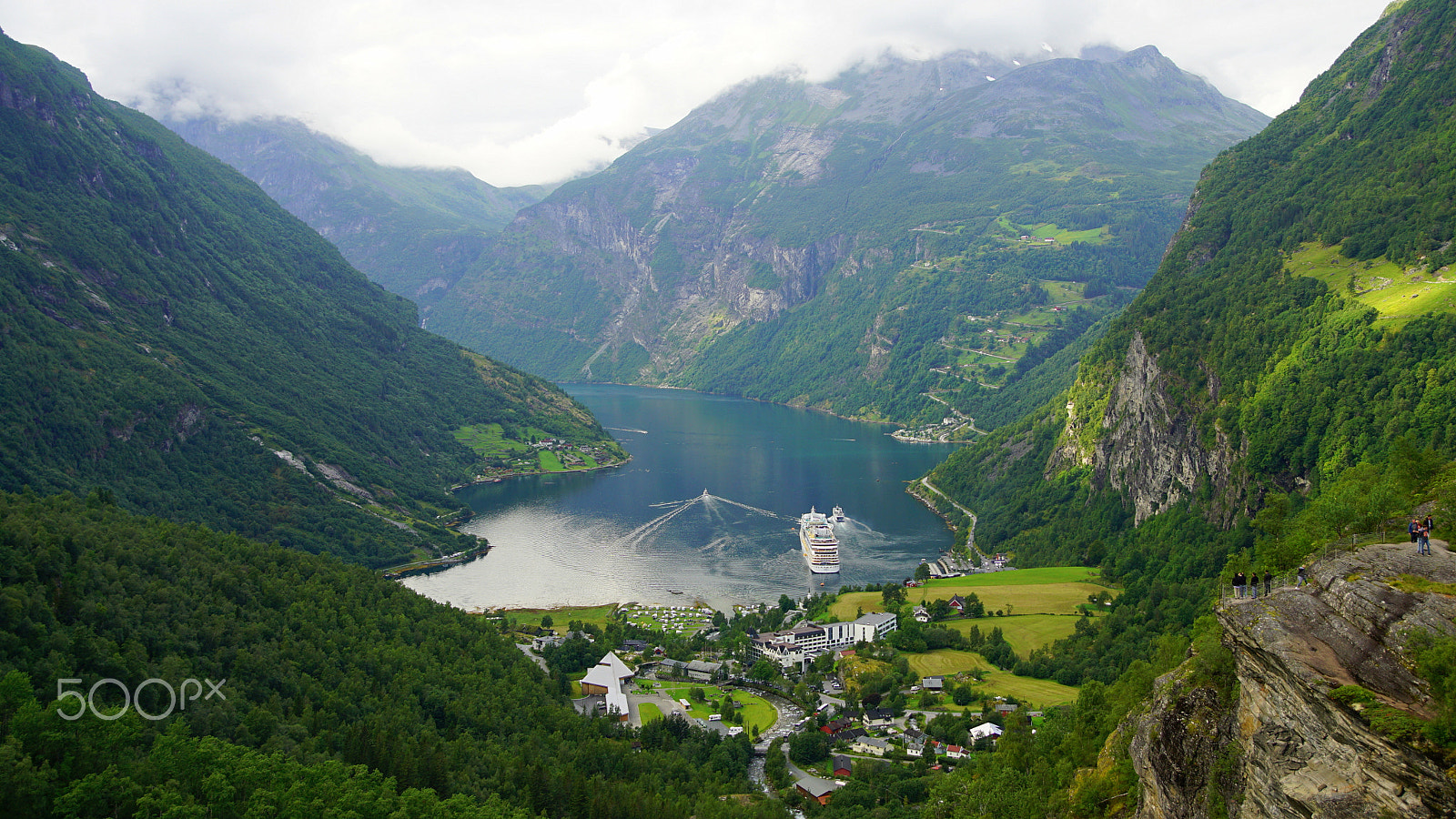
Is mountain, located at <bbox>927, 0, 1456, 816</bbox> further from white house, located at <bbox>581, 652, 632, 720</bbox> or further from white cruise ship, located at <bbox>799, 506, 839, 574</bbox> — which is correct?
white house, located at <bbox>581, 652, 632, 720</bbox>

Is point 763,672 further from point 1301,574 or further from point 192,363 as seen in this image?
point 192,363

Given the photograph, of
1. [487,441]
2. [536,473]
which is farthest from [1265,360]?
[487,441]

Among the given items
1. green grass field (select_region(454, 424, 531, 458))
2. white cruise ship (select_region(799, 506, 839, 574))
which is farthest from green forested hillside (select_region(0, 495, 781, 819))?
green grass field (select_region(454, 424, 531, 458))

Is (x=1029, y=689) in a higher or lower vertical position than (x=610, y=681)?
higher

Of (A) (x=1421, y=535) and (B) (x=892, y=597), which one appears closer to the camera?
(A) (x=1421, y=535)

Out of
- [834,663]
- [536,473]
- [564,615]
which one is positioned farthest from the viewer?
[536,473]

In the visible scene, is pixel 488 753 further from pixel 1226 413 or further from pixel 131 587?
pixel 1226 413

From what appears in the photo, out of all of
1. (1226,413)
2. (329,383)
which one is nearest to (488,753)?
(1226,413)
